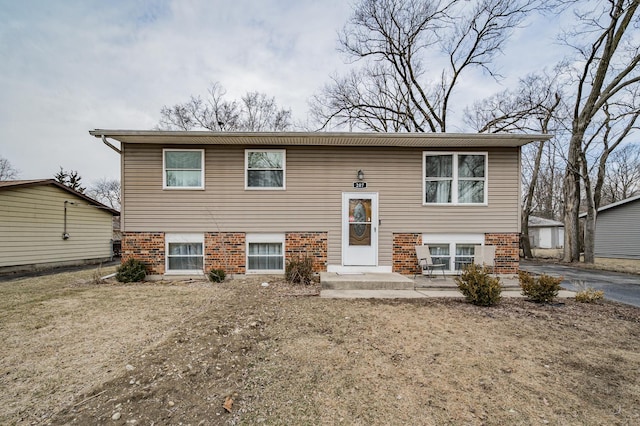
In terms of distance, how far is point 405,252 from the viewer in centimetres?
768

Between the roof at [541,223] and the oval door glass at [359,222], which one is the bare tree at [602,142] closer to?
the roof at [541,223]

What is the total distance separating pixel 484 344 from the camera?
139 inches

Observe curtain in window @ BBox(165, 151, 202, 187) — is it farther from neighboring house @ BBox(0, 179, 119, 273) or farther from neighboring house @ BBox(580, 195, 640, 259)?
neighboring house @ BBox(580, 195, 640, 259)

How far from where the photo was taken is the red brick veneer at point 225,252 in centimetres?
763

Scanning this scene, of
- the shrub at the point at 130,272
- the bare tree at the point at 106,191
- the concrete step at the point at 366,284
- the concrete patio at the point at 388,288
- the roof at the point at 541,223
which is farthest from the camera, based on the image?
the bare tree at the point at 106,191

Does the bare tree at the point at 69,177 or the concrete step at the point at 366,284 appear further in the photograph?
the bare tree at the point at 69,177

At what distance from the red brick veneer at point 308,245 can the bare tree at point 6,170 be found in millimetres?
35329

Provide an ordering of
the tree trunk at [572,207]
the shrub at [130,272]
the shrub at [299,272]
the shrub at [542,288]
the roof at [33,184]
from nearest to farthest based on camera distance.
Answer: the shrub at [542,288] → the shrub at [299,272] → the shrub at [130,272] → the roof at [33,184] → the tree trunk at [572,207]

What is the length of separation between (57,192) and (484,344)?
1535cm

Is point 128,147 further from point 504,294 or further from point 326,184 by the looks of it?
point 504,294

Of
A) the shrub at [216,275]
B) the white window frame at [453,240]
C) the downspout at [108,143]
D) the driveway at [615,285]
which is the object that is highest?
the downspout at [108,143]

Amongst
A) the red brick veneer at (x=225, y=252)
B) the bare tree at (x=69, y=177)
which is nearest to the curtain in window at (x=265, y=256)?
the red brick veneer at (x=225, y=252)

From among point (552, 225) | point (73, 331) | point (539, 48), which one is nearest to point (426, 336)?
point (73, 331)

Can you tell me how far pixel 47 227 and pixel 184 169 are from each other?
8.40 metres
